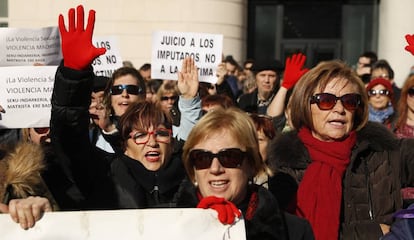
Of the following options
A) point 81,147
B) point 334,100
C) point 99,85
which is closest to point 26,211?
point 81,147

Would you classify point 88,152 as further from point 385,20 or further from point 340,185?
point 385,20

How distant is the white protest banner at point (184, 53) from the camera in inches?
317

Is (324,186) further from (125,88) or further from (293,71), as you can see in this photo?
(293,71)

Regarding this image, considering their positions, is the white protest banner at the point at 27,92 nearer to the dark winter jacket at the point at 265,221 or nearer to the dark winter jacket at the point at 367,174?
the dark winter jacket at the point at 367,174

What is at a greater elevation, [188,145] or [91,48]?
[91,48]

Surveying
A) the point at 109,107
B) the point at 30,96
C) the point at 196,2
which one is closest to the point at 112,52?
the point at 109,107

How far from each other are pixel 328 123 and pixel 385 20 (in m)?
14.9

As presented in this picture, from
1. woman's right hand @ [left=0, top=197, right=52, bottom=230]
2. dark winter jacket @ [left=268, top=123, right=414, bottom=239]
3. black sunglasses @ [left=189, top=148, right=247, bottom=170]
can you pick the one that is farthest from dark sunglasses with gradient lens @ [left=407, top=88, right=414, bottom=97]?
woman's right hand @ [left=0, top=197, right=52, bottom=230]

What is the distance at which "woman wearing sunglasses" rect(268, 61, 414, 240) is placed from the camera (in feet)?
13.8

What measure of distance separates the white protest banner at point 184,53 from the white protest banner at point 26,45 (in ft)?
7.65

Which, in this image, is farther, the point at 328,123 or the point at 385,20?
the point at 385,20

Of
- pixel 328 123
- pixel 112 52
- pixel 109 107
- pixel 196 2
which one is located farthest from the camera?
pixel 196 2

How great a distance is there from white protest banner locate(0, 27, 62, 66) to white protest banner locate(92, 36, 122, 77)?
6.13ft

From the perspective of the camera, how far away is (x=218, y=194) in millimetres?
3574
